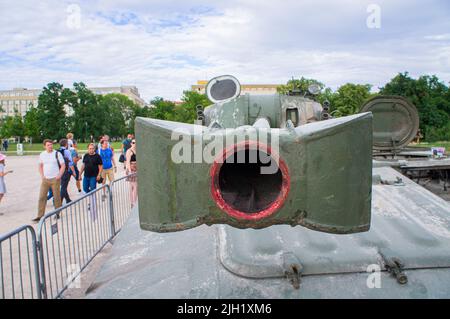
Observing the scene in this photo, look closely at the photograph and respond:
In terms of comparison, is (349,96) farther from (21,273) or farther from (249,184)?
(249,184)

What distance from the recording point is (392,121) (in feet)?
17.4

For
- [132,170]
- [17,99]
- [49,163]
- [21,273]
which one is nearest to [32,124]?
[17,99]

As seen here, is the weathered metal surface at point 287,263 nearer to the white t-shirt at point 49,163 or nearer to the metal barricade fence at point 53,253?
the metal barricade fence at point 53,253

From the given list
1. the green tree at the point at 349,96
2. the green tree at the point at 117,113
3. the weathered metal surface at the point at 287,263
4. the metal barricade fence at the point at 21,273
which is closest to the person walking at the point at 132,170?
the metal barricade fence at the point at 21,273

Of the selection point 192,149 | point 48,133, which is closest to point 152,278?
point 192,149

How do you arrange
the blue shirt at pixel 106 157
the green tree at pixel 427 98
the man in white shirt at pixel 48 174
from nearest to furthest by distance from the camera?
the man in white shirt at pixel 48 174
the blue shirt at pixel 106 157
the green tree at pixel 427 98

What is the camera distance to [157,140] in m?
1.79

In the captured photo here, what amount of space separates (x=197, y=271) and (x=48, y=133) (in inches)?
2706

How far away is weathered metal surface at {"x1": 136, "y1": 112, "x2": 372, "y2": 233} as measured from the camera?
5.51ft

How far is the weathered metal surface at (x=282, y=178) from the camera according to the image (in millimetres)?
1679

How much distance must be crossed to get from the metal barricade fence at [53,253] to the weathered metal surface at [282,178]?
A: 2.19 m

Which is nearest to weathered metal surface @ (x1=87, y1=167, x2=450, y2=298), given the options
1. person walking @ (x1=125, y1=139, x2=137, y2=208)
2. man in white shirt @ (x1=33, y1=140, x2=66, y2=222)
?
person walking @ (x1=125, y1=139, x2=137, y2=208)

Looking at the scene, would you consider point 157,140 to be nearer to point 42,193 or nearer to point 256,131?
point 256,131

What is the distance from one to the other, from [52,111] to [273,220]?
70028 millimetres
